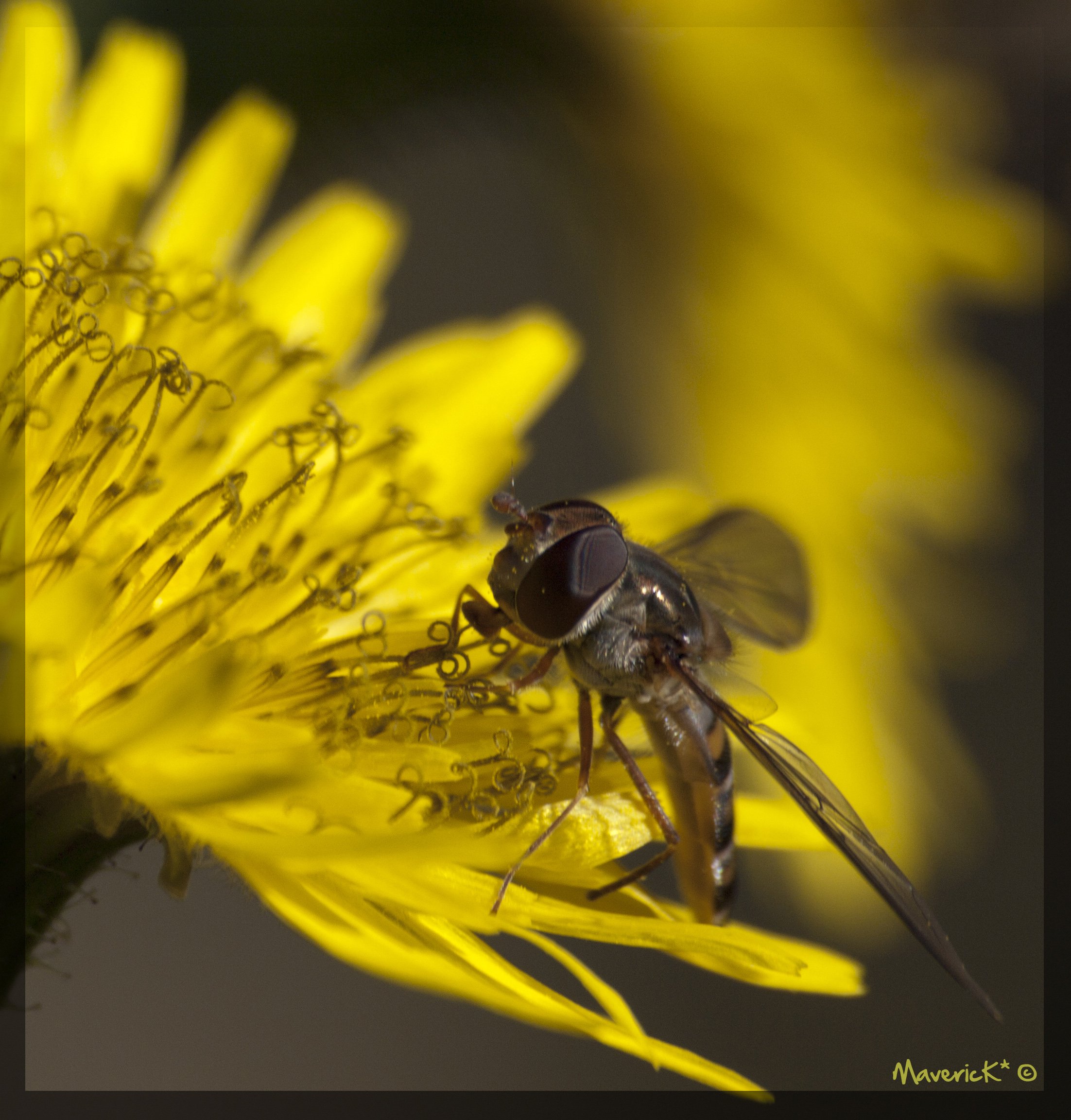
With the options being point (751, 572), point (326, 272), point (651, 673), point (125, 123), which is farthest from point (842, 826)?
point (125, 123)

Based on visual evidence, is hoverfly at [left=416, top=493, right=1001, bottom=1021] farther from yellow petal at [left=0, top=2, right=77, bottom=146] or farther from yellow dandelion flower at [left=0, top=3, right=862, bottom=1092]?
Answer: yellow petal at [left=0, top=2, right=77, bottom=146]

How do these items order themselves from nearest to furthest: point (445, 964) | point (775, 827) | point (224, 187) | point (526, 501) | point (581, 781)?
point (445, 964)
point (581, 781)
point (775, 827)
point (224, 187)
point (526, 501)

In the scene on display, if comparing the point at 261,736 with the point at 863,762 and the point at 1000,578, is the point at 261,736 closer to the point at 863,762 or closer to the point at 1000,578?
the point at 863,762

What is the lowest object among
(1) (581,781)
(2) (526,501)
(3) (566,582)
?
(2) (526,501)

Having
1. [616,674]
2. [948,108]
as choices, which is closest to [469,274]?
[948,108]

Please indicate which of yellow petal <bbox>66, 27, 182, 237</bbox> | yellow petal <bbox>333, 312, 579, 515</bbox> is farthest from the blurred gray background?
yellow petal <bbox>333, 312, 579, 515</bbox>

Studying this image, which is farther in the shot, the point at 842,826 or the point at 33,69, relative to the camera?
the point at 33,69

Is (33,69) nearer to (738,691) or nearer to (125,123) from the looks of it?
(125,123)
